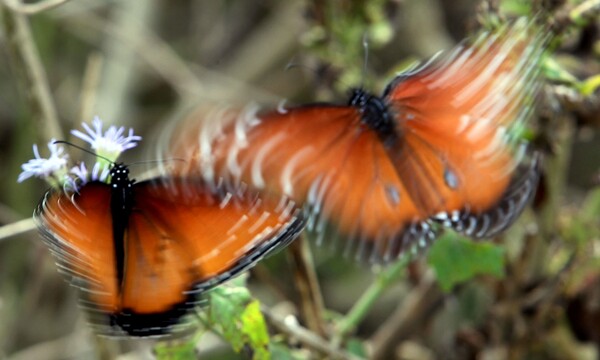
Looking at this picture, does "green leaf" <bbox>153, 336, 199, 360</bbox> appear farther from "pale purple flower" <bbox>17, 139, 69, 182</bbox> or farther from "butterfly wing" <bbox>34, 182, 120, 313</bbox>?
"pale purple flower" <bbox>17, 139, 69, 182</bbox>

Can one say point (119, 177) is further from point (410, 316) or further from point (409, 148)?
point (410, 316)

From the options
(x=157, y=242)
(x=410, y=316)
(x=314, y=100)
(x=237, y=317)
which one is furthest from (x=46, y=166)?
(x=314, y=100)

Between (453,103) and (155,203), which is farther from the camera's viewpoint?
(453,103)

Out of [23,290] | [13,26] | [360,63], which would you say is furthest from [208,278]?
[23,290]

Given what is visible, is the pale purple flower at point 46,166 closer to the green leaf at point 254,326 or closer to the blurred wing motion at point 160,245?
the blurred wing motion at point 160,245

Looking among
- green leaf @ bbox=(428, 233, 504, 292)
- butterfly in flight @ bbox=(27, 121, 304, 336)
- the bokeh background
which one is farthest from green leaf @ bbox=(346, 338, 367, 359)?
butterfly in flight @ bbox=(27, 121, 304, 336)

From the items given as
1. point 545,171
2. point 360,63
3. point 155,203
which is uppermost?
point 360,63

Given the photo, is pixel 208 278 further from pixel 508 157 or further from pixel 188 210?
pixel 508 157

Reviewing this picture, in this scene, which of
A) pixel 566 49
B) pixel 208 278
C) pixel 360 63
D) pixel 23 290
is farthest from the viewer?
pixel 23 290
